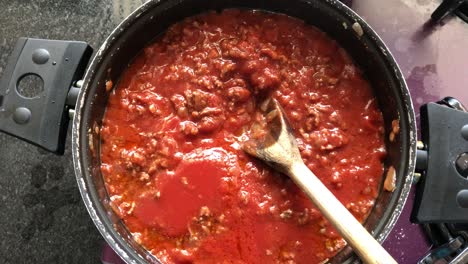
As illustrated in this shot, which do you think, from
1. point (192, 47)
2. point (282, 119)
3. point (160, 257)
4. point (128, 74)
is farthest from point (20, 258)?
point (282, 119)

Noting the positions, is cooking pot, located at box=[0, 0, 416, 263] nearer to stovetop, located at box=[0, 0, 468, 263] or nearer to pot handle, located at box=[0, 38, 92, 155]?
pot handle, located at box=[0, 38, 92, 155]

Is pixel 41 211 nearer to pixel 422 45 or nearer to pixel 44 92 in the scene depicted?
pixel 44 92

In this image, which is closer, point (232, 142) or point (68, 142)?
point (232, 142)

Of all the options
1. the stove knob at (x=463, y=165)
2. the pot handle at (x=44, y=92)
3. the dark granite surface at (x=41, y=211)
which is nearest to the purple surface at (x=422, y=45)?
the stove knob at (x=463, y=165)

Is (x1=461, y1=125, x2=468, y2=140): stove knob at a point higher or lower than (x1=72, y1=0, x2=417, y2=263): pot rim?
higher

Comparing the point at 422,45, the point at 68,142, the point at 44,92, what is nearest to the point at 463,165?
the point at 422,45

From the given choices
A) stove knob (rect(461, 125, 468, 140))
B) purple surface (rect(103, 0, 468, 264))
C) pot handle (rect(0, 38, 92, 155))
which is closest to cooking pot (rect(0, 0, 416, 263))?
pot handle (rect(0, 38, 92, 155))

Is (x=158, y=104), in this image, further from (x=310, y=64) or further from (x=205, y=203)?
(x=310, y=64)
